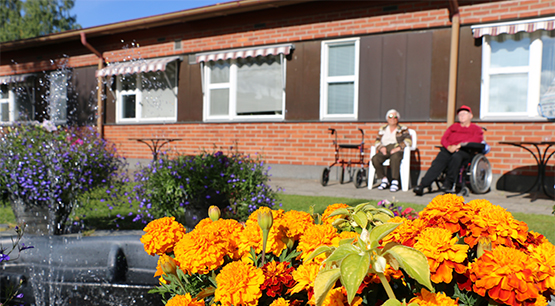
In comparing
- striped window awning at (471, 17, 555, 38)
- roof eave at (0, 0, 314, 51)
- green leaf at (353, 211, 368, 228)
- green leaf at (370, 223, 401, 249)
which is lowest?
green leaf at (353, 211, 368, 228)

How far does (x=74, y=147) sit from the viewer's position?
3.39m

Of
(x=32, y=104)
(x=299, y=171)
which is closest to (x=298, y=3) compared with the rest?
(x=299, y=171)

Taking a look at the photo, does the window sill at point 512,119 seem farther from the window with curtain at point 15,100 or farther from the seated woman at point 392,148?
the window with curtain at point 15,100

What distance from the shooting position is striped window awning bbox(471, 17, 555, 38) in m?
6.27

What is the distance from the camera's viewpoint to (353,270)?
0.63 metres

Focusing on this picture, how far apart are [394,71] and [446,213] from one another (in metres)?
6.97

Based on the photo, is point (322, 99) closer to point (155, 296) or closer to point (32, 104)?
point (155, 296)

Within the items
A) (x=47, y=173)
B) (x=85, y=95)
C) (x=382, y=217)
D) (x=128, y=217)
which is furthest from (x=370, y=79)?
(x=85, y=95)

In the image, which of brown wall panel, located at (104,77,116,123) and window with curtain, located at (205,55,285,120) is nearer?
window with curtain, located at (205,55,285,120)

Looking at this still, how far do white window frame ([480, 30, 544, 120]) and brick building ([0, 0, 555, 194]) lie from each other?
2 centimetres

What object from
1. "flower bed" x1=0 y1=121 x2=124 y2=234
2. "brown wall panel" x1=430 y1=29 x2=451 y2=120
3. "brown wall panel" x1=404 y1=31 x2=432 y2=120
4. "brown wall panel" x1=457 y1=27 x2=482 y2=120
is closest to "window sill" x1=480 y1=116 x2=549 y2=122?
"brown wall panel" x1=457 y1=27 x2=482 y2=120

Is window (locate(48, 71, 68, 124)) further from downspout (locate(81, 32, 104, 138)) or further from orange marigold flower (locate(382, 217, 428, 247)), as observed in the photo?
orange marigold flower (locate(382, 217, 428, 247))

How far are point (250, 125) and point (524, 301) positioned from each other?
8258mm

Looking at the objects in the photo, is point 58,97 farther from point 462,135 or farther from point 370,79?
point 462,135
